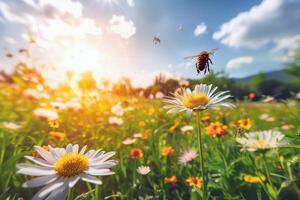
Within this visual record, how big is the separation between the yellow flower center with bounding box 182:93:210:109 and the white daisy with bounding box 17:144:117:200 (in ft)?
1.16

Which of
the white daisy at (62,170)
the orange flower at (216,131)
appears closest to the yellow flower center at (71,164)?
the white daisy at (62,170)

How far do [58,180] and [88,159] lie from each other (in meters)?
0.12

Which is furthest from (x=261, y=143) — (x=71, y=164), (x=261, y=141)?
(x=71, y=164)

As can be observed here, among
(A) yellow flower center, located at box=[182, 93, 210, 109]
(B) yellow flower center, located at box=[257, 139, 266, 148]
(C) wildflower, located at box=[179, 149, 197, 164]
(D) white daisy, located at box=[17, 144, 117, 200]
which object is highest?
(A) yellow flower center, located at box=[182, 93, 210, 109]

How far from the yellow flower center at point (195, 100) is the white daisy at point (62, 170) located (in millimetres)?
355

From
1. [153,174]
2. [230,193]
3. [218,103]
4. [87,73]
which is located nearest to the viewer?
[218,103]

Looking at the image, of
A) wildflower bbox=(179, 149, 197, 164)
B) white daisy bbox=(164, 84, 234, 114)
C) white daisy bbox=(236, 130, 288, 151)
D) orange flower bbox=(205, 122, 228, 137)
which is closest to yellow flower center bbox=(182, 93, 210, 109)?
white daisy bbox=(164, 84, 234, 114)

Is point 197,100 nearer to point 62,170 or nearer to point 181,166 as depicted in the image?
point 62,170

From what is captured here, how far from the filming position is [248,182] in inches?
57.2

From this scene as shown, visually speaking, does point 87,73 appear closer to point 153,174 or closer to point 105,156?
point 153,174

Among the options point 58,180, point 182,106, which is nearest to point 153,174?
point 182,106

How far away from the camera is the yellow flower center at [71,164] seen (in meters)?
0.73

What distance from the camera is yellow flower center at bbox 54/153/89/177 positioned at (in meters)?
0.73

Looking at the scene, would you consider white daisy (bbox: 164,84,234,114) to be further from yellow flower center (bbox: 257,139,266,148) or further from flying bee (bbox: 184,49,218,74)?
yellow flower center (bbox: 257,139,266,148)
